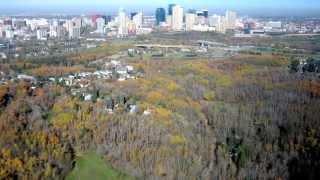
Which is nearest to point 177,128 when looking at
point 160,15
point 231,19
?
point 231,19

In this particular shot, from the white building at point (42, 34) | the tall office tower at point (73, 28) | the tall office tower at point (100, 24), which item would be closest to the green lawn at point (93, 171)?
the white building at point (42, 34)

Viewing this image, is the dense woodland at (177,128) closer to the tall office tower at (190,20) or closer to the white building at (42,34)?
the white building at (42,34)

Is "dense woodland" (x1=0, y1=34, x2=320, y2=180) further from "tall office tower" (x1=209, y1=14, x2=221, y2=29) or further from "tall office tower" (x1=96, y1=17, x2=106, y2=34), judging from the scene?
"tall office tower" (x1=209, y1=14, x2=221, y2=29)

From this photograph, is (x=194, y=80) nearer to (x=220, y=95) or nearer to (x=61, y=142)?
(x=220, y=95)

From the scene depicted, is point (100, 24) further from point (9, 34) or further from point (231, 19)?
point (231, 19)

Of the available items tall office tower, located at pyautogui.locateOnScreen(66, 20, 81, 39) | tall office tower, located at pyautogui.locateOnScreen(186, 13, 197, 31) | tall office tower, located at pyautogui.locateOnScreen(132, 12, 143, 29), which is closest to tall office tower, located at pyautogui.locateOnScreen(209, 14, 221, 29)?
tall office tower, located at pyautogui.locateOnScreen(186, 13, 197, 31)

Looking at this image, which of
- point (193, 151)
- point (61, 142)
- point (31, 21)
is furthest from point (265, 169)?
point (31, 21)

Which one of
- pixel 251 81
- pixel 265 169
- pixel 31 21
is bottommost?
pixel 265 169
